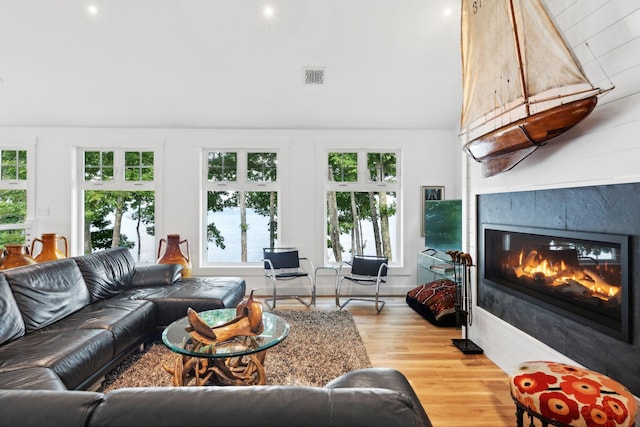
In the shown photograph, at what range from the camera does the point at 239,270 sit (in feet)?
15.9

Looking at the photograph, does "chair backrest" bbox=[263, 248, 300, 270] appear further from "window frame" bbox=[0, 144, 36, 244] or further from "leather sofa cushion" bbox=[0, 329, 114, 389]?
"window frame" bbox=[0, 144, 36, 244]

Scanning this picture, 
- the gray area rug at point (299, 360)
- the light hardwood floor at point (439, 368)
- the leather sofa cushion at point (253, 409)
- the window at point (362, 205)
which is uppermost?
the window at point (362, 205)

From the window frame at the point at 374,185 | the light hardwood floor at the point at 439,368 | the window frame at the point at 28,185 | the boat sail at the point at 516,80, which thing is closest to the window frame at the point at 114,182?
the window frame at the point at 28,185

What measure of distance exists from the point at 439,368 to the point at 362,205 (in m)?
2.83

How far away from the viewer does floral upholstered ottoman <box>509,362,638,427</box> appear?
1.27 metres

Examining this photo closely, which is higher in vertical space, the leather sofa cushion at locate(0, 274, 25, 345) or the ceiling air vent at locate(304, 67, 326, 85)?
the ceiling air vent at locate(304, 67, 326, 85)

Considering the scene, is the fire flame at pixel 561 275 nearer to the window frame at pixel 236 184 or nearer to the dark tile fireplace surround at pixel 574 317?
the dark tile fireplace surround at pixel 574 317

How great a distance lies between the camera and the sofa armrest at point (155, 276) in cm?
354

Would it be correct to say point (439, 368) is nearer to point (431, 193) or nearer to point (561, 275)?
point (561, 275)

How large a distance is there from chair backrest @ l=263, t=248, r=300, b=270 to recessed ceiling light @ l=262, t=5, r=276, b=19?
277cm

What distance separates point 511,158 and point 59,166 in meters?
5.54

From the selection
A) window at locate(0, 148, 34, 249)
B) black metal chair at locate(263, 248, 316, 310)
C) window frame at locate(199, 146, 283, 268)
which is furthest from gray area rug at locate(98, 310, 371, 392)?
window at locate(0, 148, 34, 249)

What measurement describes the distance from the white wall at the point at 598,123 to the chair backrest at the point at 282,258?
2.87 m

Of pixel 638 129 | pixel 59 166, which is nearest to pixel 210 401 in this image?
pixel 638 129
